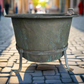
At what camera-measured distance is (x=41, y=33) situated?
195 centimetres

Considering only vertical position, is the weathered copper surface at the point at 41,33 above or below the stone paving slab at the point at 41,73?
above

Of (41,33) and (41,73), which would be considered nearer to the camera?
(41,33)

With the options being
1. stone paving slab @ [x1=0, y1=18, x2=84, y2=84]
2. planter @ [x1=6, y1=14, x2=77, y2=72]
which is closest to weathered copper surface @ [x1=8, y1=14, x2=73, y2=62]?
planter @ [x1=6, y1=14, x2=77, y2=72]

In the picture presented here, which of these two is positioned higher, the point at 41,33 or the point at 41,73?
the point at 41,33

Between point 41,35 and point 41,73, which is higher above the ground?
point 41,35

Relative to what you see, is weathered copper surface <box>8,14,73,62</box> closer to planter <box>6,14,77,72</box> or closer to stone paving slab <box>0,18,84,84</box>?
planter <box>6,14,77,72</box>

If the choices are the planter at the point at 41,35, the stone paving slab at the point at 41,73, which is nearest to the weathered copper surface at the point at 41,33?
the planter at the point at 41,35

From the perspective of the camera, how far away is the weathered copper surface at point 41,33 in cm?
190

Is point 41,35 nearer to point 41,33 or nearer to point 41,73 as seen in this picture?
point 41,33

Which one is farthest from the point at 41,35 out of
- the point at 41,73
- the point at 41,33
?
the point at 41,73

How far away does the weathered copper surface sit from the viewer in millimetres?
1901

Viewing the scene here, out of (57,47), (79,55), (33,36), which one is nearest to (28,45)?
(33,36)

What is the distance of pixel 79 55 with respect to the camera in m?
Result: 3.21

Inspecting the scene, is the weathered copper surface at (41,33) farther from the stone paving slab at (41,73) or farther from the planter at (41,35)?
the stone paving slab at (41,73)
